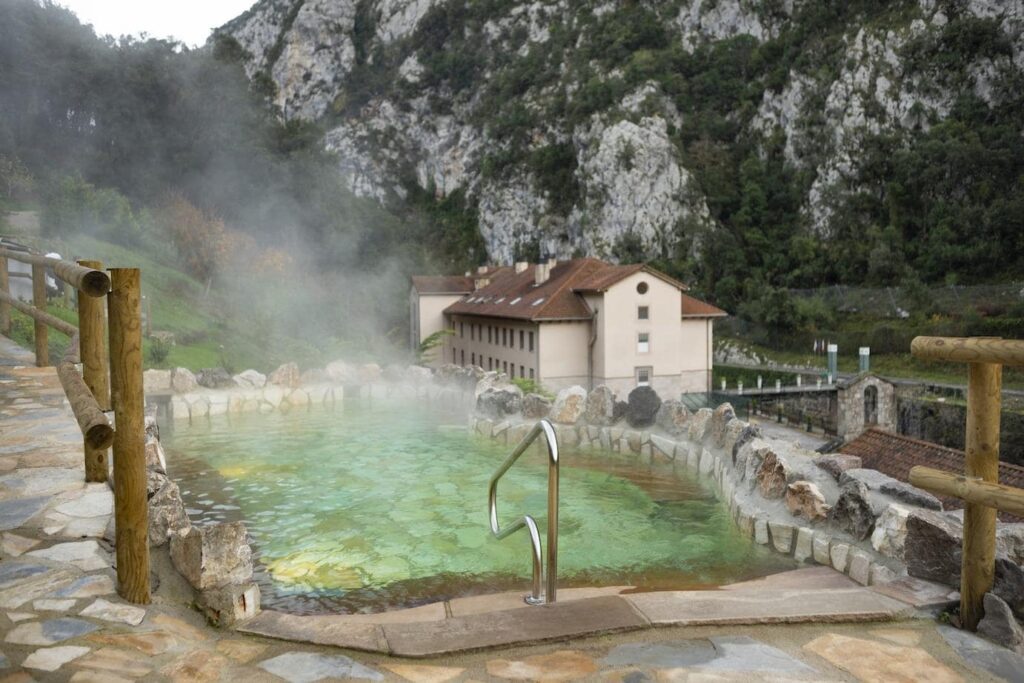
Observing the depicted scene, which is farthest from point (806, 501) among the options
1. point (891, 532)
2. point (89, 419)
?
point (89, 419)

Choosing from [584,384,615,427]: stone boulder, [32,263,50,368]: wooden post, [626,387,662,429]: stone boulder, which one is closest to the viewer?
[32,263,50,368]: wooden post

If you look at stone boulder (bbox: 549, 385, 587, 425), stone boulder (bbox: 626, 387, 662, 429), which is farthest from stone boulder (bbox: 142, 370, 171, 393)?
stone boulder (bbox: 626, 387, 662, 429)

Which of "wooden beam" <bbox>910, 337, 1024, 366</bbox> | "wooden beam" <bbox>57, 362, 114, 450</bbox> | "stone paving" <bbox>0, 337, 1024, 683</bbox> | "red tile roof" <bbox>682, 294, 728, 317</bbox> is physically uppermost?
"red tile roof" <bbox>682, 294, 728, 317</bbox>

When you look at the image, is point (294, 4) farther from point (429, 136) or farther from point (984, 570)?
point (984, 570)

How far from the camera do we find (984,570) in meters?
3.30

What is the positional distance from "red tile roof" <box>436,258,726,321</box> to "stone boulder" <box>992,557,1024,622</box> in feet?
73.2

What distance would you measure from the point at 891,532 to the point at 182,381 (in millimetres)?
13813

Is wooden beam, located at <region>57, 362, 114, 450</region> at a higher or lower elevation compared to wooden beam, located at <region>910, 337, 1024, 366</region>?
lower

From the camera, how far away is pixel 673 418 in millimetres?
10727

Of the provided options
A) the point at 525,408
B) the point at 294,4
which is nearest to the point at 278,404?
the point at 525,408

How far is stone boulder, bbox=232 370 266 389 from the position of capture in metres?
16.1

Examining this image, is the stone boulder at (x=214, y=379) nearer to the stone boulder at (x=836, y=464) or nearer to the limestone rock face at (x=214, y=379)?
the limestone rock face at (x=214, y=379)

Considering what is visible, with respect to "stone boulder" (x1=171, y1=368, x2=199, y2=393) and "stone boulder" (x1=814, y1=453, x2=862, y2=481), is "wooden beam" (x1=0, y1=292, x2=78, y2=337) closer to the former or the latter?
"stone boulder" (x1=814, y1=453, x2=862, y2=481)

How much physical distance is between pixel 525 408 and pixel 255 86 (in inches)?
2336
